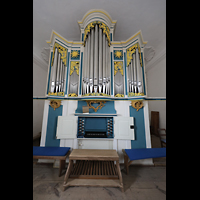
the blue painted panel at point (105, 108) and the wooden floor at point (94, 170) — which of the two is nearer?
the wooden floor at point (94, 170)

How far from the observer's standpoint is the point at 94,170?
7.44ft

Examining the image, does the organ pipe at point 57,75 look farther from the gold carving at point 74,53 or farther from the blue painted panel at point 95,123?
the blue painted panel at point 95,123

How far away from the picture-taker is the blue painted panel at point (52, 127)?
9.25 feet

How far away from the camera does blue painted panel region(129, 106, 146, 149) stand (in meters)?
2.81

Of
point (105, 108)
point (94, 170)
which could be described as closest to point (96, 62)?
point (105, 108)

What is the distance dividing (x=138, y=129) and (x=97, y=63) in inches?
93.5

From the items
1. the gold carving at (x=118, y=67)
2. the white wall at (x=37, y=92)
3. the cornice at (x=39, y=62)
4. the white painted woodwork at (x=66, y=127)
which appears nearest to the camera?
the white painted woodwork at (x=66, y=127)

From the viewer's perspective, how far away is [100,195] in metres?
1.75

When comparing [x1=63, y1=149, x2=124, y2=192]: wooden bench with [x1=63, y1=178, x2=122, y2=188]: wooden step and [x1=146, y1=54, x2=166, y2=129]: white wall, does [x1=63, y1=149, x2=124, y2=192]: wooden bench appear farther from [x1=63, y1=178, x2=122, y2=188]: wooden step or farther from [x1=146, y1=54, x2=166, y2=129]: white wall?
[x1=146, y1=54, x2=166, y2=129]: white wall

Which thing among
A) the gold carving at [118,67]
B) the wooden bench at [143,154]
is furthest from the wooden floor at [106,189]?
the gold carving at [118,67]

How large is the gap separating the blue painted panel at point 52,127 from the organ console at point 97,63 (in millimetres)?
557

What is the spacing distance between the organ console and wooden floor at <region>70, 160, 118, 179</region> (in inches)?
73.6
